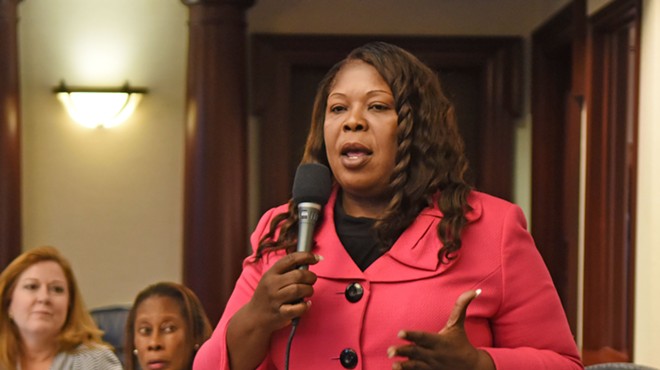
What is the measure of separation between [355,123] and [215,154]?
15.1 feet

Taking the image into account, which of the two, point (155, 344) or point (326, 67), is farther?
point (326, 67)

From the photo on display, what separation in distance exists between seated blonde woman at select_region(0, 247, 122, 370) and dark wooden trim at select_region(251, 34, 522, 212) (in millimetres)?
3217

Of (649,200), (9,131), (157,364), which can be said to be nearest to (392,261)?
(157,364)

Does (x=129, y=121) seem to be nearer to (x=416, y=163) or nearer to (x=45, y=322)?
(x=45, y=322)

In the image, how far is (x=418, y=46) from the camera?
712 centimetres

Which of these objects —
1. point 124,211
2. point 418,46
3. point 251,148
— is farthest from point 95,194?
point 418,46

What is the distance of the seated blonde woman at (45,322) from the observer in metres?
3.71

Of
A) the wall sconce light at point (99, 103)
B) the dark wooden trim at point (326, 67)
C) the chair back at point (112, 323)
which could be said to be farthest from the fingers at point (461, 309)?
the wall sconce light at point (99, 103)

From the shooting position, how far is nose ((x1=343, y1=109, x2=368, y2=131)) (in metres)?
1.98

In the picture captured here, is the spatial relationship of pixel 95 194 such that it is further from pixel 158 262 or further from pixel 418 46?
pixel 418 46

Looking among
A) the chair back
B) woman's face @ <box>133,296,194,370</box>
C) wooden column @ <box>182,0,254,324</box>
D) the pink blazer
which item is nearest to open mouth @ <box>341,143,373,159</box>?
the pink blazer

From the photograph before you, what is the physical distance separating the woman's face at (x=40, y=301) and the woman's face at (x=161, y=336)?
19.0 inches

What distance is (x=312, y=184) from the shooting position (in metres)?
1.99

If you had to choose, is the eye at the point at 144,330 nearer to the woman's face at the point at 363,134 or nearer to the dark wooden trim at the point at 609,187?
the woman's face at the point at 363,134
